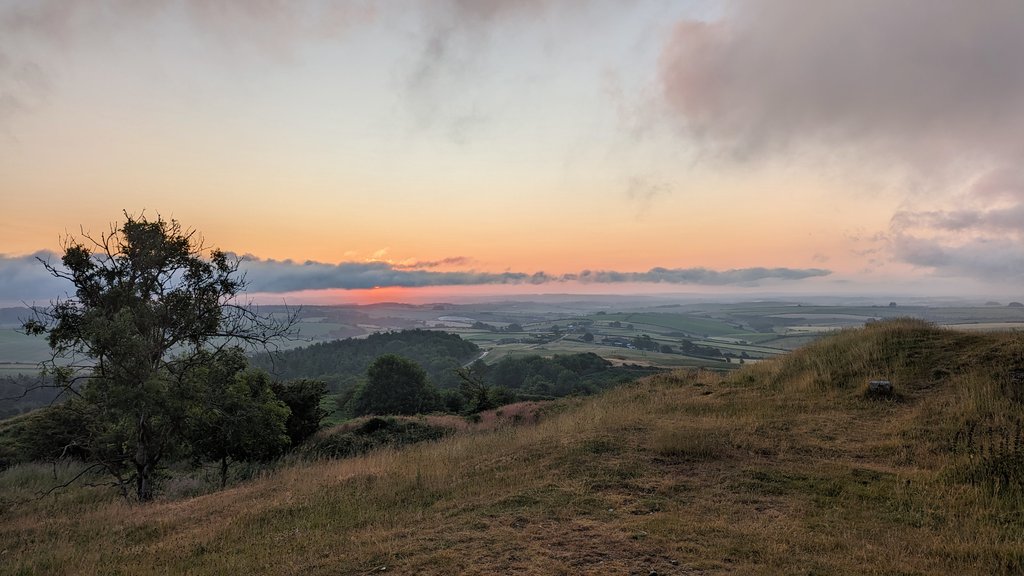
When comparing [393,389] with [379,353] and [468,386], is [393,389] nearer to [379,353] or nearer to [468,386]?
[468,386]

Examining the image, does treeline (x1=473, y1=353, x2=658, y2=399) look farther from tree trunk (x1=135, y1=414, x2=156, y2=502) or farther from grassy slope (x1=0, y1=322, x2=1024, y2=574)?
tree trunk (x1=135, y1=414, x2=156, y2=502)

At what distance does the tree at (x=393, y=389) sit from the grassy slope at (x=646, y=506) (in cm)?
2868

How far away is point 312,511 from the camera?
8.12m

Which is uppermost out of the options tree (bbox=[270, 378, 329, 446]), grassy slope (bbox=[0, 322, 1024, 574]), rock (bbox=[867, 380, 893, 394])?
rock (bbox=[867, 380, 893, 394])

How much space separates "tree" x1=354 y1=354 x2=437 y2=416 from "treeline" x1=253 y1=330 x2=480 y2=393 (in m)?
35.8

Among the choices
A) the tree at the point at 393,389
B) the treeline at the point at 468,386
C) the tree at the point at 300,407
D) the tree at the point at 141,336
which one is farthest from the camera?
the tree at the point at 393,389

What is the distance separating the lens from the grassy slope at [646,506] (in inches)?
208

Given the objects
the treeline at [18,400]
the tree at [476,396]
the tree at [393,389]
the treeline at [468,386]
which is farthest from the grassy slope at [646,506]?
the treeline at [18,400]

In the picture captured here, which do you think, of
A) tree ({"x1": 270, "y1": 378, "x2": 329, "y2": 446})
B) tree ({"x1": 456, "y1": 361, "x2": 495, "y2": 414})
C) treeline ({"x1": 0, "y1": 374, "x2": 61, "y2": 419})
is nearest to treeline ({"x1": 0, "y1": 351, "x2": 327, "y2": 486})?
tree ({"x1": 270, "y1": 378, "x2": 329, "y2": 446})

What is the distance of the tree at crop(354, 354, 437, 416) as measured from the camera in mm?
41625

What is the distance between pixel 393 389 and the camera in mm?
42625

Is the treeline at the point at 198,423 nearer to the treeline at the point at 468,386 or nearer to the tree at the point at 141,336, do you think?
the tree at the point at 141,336

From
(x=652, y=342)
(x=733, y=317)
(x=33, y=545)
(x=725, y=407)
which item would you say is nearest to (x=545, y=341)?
(x=652, y=342)

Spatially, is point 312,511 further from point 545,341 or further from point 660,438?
point 545,341
